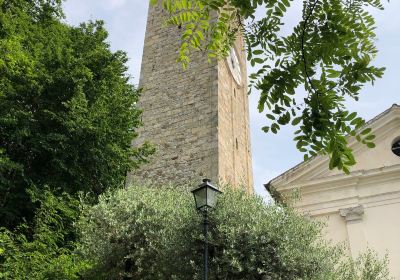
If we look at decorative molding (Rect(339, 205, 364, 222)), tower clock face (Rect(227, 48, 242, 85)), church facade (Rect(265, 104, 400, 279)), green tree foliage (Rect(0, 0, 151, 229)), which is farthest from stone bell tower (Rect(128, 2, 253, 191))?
decorative molding (Rect(339, 205, 364, 222))

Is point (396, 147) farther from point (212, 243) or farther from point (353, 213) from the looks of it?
point (212, 243)

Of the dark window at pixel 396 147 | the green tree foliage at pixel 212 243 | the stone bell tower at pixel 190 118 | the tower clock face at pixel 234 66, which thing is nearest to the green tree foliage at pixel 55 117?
the green tree foliage at pixel 212 243

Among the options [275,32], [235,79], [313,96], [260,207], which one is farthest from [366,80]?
[235,79]

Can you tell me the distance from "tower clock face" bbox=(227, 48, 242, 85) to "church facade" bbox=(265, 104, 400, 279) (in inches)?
255

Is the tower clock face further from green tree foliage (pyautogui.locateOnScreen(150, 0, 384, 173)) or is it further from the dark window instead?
green tree foliage (pyautogui.locateOnScreen(150, 0, 384, 173))

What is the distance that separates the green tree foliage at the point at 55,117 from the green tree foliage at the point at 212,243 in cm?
123

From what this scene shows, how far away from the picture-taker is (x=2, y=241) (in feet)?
25.2

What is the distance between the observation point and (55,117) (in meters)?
9.52

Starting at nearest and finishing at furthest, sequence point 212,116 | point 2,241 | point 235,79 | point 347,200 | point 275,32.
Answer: point 275,32, point 2,241, point 347,200, point 212,116, point 235,79

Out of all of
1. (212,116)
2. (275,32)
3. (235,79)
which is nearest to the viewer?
(275,32)

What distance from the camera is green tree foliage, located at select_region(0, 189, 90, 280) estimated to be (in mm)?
7746

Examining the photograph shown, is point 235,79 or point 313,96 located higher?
point 235,79

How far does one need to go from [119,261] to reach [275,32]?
17.9 ft

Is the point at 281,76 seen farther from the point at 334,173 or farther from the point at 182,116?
the point at 182,116
